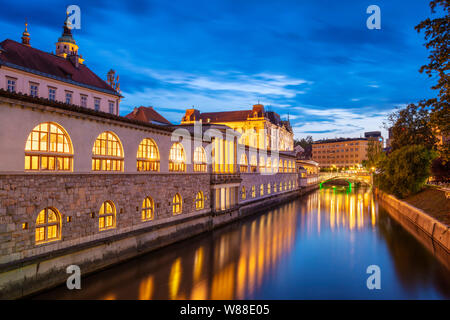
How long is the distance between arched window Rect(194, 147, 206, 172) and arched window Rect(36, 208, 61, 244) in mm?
14588

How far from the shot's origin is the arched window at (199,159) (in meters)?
29.4

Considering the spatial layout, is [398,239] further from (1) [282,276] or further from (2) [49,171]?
(2) [49,171]

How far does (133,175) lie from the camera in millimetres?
21109

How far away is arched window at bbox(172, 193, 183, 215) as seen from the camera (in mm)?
25719

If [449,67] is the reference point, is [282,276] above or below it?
below

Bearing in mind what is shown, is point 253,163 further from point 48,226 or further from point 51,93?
point 48,226

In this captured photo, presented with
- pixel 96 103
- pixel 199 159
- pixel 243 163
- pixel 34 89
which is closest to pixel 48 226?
pixel 199 159

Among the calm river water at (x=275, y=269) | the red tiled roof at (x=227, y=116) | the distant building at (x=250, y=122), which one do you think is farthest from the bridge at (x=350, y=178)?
the calm river water at (x=275, y=269)

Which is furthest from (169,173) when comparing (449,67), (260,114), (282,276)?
(260,114)
